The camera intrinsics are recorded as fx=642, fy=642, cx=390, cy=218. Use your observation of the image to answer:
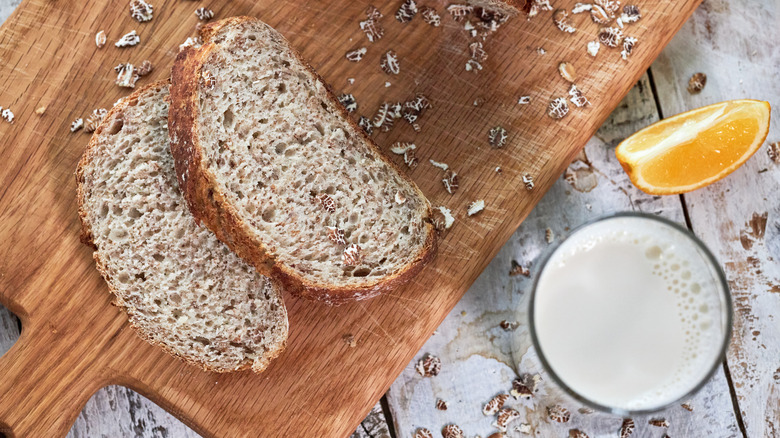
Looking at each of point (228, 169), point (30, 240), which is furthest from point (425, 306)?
point (30, 240)

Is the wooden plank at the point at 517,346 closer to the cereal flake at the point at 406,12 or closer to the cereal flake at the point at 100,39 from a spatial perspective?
the cereal flake at the point at 406,12

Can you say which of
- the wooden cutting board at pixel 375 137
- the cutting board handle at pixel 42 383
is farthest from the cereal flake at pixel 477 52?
the cutting board handle at pixel 42 383

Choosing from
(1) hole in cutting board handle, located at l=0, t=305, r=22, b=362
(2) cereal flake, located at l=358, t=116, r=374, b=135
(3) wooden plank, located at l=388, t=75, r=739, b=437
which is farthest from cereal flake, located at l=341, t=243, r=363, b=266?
(1) hole in cutting board handle, located at l=0, t=305, r=22, b=362

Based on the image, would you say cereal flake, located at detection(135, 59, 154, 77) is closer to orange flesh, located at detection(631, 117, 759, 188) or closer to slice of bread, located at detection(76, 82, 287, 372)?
slice of bread, located at detection(76, 82, 287, 372)

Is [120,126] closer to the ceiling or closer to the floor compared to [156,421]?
closer to the ceiling

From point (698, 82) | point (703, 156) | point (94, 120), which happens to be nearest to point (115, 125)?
point (94, 120)

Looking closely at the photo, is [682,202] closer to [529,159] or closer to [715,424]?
[529,159]
